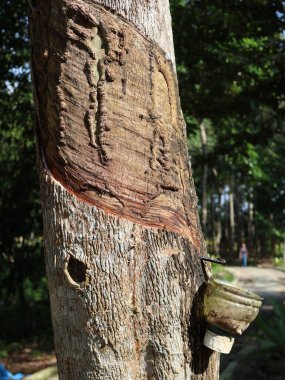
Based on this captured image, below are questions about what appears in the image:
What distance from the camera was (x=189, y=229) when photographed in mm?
1899

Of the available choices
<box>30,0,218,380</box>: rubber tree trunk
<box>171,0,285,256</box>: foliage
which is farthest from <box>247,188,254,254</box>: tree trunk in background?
<box>30,0,218,380</box>: rubber tree trunk

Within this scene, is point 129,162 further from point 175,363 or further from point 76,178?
point 175,363

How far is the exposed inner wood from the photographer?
1793mm

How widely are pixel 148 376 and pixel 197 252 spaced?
447 millimetres

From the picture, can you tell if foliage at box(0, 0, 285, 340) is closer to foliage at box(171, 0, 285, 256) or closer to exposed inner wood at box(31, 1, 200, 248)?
foliage at box(171, 0, 285, 256)

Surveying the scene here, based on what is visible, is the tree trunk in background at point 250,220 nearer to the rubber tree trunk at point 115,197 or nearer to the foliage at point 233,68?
the foliage at point 233,68

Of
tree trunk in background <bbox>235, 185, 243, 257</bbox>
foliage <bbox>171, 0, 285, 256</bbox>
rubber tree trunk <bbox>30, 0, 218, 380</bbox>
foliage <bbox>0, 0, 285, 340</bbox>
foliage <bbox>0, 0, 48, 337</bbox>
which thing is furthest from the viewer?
tree trunk in background <bbox>235, 185, 243, 257</bbox>

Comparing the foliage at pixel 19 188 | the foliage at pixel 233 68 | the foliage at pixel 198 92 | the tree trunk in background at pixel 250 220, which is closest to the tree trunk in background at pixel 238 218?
the tree trunk in background at pixel 250 220

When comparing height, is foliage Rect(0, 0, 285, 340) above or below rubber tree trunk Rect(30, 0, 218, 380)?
above

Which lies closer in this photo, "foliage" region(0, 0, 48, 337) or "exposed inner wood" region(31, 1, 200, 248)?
"exposed inner wood" region(31, 1, 200, 248)

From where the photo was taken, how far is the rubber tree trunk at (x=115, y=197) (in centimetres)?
170

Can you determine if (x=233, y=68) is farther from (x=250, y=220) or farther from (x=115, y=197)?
(x=250, y=220)

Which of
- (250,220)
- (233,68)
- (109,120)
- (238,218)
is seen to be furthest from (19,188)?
(238,218)

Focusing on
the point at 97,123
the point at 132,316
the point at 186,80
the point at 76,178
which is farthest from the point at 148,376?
the point at 186,80
